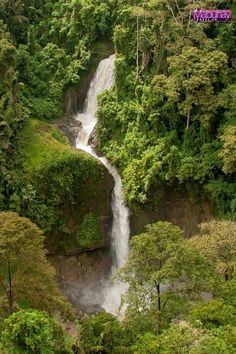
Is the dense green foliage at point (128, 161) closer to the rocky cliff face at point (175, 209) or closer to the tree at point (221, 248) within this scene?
the tree at point (221, 248)

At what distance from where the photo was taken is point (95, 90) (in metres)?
44.0

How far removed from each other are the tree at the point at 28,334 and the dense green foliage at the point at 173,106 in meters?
16.5

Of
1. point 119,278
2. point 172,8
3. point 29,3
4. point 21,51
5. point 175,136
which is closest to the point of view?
point 119,278

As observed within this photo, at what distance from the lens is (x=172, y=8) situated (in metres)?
37.1

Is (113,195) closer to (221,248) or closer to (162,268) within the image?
(221,248)

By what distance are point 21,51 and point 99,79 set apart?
265 inches

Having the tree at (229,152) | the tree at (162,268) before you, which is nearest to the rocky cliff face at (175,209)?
the tree at (229,152)

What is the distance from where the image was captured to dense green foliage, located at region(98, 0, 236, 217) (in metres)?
32.6

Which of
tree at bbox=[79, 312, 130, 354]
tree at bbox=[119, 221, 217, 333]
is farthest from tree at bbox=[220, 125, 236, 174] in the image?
tree at bbox=[79, 312, 130, 354]

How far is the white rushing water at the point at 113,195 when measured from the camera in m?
34.3

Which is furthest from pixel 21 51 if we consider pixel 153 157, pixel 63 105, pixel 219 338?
pixel 219 338

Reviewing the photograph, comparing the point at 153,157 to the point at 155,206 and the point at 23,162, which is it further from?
the point at 23,162

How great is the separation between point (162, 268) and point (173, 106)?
1792cm

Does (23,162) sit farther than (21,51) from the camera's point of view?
No
